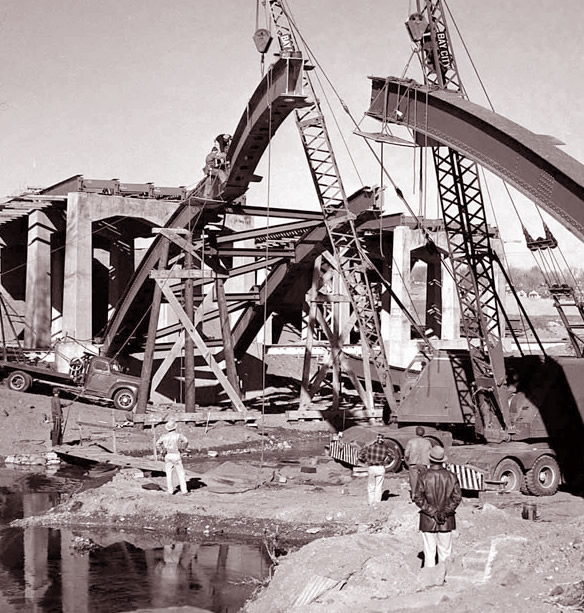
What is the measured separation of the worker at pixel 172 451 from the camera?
51.4 ft

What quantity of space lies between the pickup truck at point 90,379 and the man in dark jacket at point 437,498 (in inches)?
797

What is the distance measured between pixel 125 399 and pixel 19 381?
3674 millimetres

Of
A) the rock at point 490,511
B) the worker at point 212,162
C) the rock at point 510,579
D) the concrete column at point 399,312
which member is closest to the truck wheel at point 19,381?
the worker at point 212,162

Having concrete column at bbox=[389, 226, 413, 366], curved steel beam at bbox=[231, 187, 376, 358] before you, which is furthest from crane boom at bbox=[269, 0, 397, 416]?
concrete column at bbox=[389, 226, 413, 366]

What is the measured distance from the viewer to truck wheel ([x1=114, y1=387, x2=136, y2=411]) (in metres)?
28.6

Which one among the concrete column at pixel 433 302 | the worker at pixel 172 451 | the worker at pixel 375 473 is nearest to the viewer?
the worker at pixel 375 473

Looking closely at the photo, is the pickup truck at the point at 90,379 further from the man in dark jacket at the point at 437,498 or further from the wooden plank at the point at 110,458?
the man in dark jacket at the point at 437,498

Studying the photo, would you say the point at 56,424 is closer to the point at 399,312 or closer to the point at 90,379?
the point at 90,379

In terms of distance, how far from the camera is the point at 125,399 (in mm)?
28812

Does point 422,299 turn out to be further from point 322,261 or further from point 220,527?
point 220,527

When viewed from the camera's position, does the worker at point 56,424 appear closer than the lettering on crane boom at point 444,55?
No

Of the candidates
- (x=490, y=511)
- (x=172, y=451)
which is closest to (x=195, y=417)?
(x=172, y=451)

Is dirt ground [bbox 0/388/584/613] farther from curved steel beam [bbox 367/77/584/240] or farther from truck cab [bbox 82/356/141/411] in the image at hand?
curved steel beam [bbox 367/77/584/240]

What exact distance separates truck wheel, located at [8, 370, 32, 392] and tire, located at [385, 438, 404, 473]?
14455 mm
